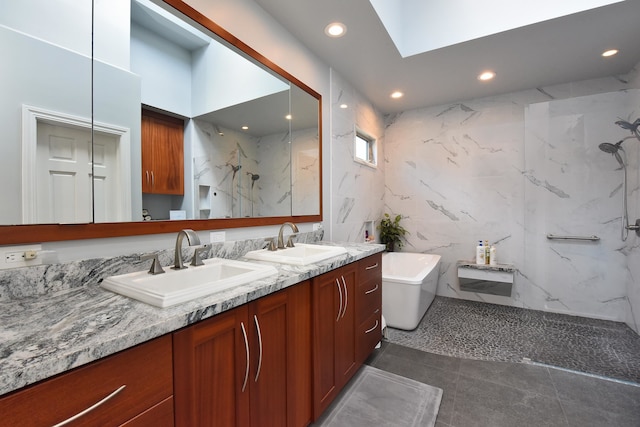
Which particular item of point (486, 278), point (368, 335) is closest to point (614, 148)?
point (486, 278)

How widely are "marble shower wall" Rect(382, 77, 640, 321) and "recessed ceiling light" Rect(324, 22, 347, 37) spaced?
2090 millimetres

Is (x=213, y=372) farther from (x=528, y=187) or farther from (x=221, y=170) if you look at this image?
(x=528, y=187)

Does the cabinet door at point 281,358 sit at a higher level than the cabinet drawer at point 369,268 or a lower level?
lower

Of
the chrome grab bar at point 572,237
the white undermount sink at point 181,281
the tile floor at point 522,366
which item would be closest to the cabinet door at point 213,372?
the white undermount sink at point 181,281

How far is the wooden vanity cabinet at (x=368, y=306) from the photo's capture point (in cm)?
194

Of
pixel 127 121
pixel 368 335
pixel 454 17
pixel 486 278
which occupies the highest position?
pixel 454 17

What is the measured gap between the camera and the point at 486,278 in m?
3.31

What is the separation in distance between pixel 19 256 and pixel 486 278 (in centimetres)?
388

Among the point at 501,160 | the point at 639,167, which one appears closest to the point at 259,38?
the point at 501,160

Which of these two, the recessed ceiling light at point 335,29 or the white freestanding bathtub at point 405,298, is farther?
the white freestanding bathtub at point 405,298

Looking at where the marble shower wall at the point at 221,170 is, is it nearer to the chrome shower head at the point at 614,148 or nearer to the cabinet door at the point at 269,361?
the cabinet door at the point at 269,361

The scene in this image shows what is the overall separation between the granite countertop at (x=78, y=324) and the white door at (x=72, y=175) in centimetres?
30

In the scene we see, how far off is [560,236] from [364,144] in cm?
249

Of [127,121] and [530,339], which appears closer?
[127,121]
